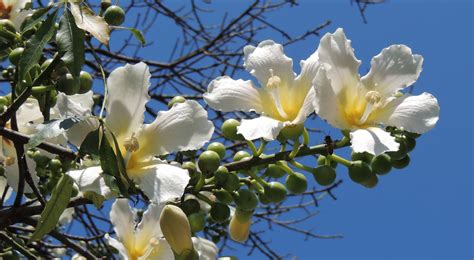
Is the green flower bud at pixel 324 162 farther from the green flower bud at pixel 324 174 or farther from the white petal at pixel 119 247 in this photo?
the white petal at pixel 119 247

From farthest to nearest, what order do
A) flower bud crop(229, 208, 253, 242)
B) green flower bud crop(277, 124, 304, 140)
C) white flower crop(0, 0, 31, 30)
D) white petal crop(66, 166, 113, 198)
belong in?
white flower crop(0, 0, 31, 30)
flower bud crop(229, 208, 253, 242)
green flower bud crop(277, 124, 304, 140)
white petal crop(66, 166, 113, 198)

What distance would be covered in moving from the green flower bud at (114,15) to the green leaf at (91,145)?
35 cm

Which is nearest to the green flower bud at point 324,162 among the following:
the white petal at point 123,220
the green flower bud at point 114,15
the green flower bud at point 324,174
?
the green flower bud at point 324,174

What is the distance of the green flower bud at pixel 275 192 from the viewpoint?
1.50 m

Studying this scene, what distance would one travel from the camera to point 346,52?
144 centimetres

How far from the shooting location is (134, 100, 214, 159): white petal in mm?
1410

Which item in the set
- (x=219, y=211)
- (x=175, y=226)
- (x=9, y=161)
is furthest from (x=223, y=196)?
(x=9, y=161)

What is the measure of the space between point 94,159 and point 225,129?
1.16 ft

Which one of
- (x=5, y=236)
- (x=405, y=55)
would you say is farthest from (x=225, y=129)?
(x=5, y=236)

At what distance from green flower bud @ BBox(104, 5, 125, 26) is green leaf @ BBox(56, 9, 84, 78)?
0.57 feet

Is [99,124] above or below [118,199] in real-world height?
above

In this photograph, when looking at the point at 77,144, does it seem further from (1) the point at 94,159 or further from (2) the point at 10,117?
(2) the point at 10,117

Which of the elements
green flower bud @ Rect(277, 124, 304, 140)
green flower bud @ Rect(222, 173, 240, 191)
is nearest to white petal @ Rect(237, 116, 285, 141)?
green flower bud @ Rect(277, 124, 304, 140)

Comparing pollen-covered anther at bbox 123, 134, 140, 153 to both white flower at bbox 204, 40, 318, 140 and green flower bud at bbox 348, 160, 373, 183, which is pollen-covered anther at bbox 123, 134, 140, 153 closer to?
white flower at bbox 204, 40, 318, 140
